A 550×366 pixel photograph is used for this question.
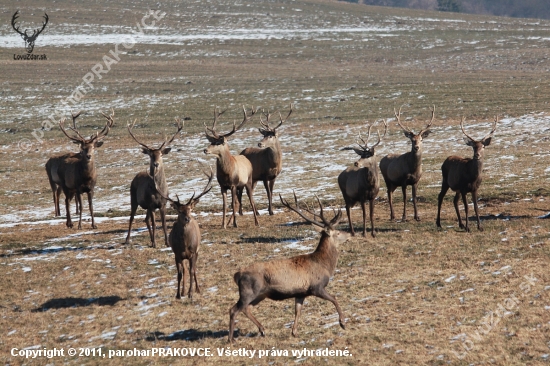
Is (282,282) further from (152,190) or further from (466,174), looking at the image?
(466,174)

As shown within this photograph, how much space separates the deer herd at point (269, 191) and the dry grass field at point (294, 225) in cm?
61

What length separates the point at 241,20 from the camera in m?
115

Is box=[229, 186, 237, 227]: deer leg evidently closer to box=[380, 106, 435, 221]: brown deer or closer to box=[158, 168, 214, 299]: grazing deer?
box=[380, 106, 435, 221]: brown deer

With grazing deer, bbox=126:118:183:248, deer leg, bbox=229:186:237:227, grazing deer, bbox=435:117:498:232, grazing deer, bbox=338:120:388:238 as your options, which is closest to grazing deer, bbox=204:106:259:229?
deer leg, bbox=229:186:237:227

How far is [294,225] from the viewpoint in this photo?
1928 cm

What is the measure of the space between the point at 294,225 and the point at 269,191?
3.10m

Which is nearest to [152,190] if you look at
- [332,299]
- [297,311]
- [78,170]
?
[78,170]

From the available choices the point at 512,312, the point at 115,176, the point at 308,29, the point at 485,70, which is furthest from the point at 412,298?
the point at 308,29

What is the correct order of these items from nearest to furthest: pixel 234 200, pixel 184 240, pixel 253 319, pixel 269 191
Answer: pixel 253 319
pixel 184 240
pixel 234 200
pixel 269 191

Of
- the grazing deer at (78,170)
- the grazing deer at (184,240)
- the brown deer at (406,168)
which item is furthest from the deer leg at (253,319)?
the grazing deer at (78,170)

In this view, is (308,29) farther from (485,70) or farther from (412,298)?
(412,298)

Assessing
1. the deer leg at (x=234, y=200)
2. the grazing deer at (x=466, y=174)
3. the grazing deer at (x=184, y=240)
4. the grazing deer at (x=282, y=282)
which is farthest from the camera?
the deer leg at (x=234, y=200)

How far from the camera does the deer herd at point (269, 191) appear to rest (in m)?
11.3

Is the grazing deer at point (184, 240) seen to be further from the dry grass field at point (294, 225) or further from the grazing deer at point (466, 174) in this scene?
the grazing deer at point (466, 174)
